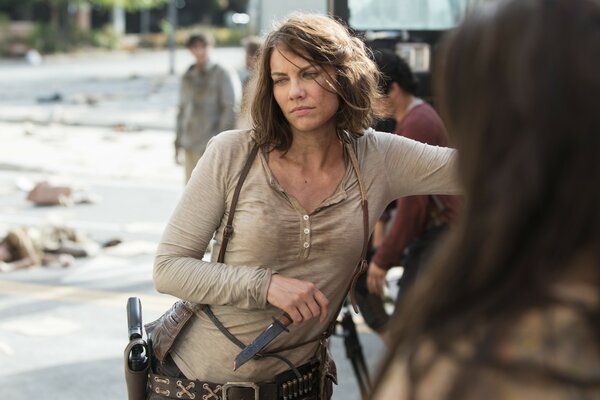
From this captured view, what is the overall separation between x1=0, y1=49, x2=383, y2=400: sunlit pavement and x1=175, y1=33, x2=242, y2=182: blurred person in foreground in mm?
1037

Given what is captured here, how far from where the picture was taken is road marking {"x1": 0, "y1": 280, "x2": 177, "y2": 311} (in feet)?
26.3

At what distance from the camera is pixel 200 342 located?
305cm

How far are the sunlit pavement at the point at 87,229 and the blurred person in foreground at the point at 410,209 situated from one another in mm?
1151

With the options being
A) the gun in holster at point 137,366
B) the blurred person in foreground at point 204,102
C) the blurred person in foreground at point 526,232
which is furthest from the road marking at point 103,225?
the blurred person in foreground at point 526,232

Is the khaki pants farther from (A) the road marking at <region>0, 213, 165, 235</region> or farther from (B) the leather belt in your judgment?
(B) the leather belt

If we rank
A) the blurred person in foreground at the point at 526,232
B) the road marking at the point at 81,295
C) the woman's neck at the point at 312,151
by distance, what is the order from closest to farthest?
the blurred person in foreground at the point at 526,232 → the woman's neck at the point at 312,151 → the road marking at the point at 81,295

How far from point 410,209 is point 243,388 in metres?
2.11

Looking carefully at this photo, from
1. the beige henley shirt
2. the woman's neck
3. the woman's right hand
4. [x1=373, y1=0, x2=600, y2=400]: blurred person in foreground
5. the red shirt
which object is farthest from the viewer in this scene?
the red shirt

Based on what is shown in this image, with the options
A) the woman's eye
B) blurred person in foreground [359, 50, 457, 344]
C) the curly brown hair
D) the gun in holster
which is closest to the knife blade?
the gun in holster

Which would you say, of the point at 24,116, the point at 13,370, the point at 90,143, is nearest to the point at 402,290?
the point at 13,370

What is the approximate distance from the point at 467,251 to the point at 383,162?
1.77 m

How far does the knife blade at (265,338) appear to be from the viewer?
9.38 ft

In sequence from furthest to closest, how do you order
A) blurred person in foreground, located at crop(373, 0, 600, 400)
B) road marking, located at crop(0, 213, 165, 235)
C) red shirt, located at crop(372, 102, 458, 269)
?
road marking, located at crop(0, 213, 165, 235) < red shirt, located at crop(372, 102, 458, 269) < blurred person in foreground, located at crop(373, 0, 600, 400)

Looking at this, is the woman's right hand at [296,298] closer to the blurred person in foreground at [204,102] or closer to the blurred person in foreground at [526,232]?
the blurred person in foreground at [526,232]
